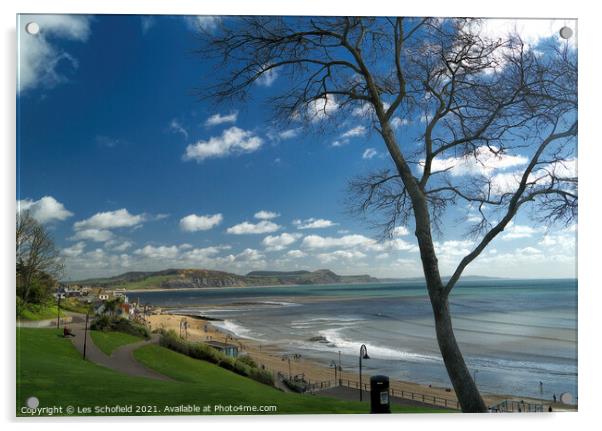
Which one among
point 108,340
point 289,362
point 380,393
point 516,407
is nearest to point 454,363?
point 380,393

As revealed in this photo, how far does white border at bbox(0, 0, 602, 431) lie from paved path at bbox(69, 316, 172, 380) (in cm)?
43

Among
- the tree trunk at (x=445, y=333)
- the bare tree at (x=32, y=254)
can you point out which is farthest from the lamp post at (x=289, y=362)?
the bare tree at (x=32, y=254)

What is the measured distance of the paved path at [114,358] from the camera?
12.1 feet

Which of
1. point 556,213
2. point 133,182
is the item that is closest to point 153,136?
point 133,182

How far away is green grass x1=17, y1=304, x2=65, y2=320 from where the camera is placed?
136 inches

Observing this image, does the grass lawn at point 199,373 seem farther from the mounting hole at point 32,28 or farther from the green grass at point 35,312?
the mounting hole at point 32,28

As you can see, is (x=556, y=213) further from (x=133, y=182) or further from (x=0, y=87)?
(x=0, y=87)

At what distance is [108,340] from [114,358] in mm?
223

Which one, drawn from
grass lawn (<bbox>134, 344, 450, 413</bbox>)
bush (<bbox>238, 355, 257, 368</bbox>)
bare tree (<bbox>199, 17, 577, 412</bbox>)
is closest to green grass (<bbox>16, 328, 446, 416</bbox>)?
grass lawn (<bbox>134, 344, 450, 413</bbox>)

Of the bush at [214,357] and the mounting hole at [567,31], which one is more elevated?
the mounting hole at [567,31]

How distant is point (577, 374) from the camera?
3.55 metres

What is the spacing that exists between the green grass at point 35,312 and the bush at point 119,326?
0.42m

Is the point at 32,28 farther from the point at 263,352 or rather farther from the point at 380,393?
the point at 380,393

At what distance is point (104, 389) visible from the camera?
3.39m
